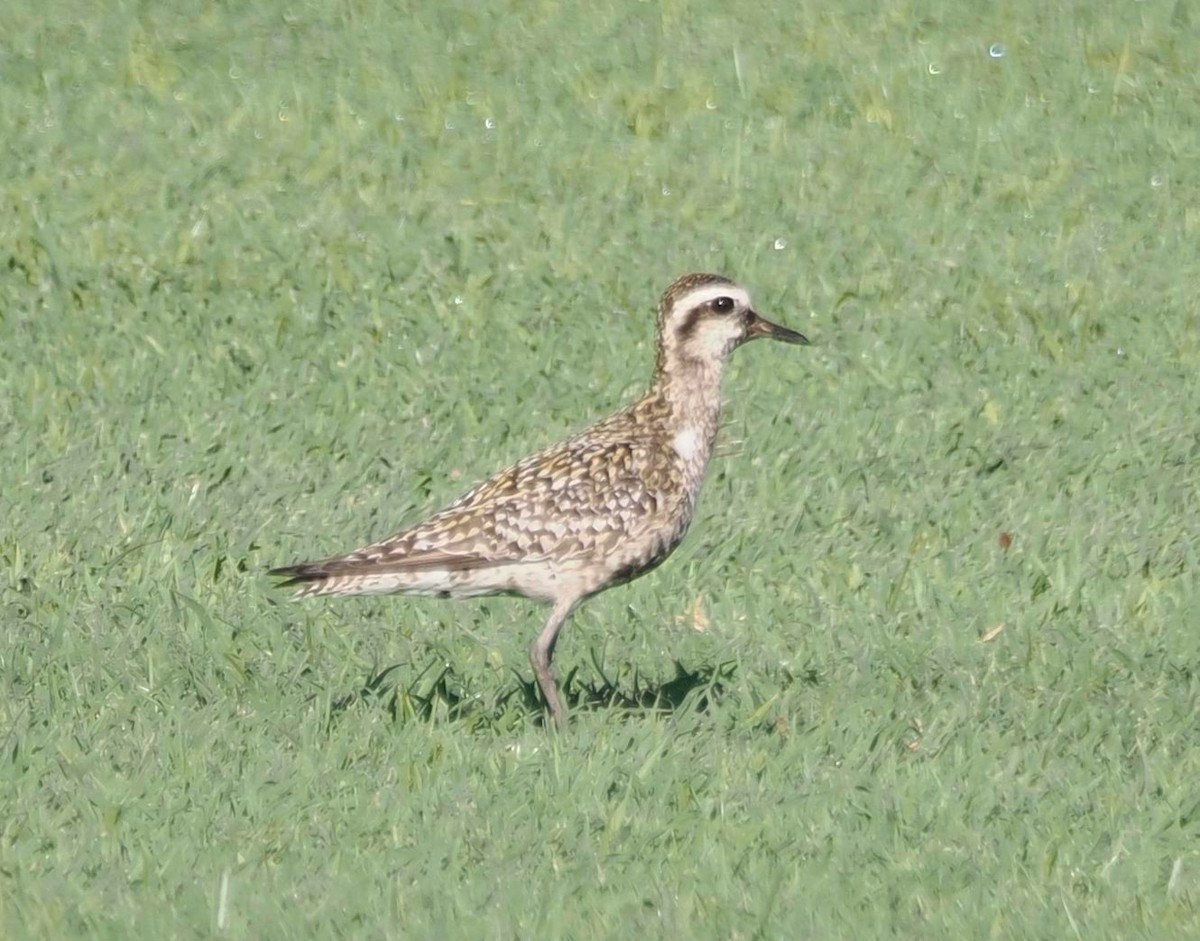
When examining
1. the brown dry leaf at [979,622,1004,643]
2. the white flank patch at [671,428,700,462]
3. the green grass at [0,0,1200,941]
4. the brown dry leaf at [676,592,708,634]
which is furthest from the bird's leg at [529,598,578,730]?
the brown dry leaf at [979,622,1004,643]

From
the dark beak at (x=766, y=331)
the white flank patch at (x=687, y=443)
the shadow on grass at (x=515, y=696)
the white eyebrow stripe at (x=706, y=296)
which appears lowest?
the shadow on grass at (x=515, y=696)

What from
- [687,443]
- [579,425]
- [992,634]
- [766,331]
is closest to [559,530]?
[687,443]

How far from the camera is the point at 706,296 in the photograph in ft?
28.9

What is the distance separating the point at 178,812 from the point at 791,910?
1.87 meters

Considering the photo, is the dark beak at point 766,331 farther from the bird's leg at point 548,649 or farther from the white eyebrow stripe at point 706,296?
the bird's leg at point 548,649

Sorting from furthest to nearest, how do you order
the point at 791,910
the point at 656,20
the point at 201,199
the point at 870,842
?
the point at 656,20, the point at 201,199, the point at 870,842, the point at 791,910

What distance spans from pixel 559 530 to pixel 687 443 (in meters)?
0.65

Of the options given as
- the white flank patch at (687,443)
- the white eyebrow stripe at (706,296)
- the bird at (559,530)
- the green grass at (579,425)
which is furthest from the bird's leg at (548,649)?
the white eyebrow stripe at (706,296)

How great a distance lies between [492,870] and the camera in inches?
268

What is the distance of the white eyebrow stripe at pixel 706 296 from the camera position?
347 inches

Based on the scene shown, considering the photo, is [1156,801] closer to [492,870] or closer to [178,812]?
[492,870]

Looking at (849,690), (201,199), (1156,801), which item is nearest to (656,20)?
(201,199)

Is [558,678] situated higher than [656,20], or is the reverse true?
[656,20]

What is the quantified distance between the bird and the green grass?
41 centimetres
